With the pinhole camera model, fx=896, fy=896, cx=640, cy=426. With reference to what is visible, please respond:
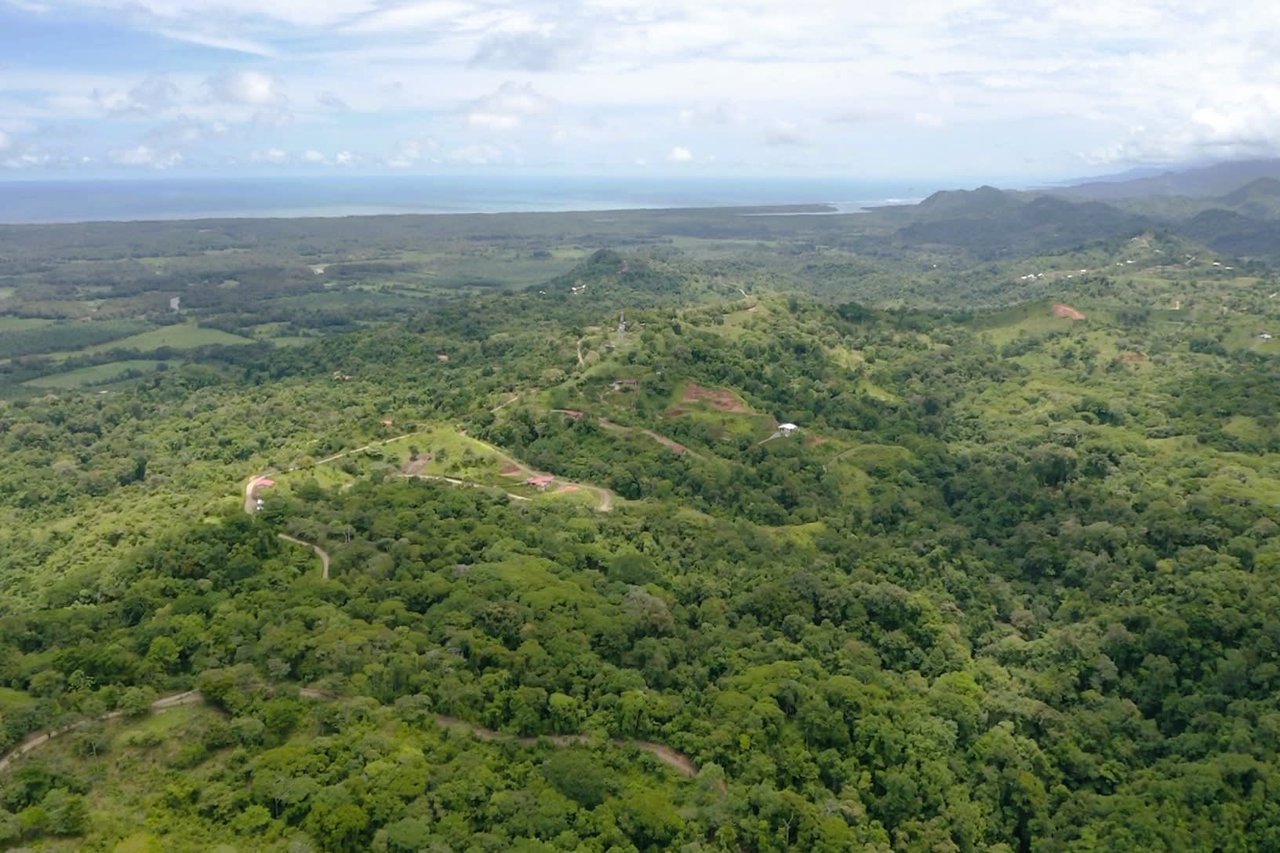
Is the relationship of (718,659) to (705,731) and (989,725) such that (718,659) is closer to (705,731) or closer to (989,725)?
(705,731)

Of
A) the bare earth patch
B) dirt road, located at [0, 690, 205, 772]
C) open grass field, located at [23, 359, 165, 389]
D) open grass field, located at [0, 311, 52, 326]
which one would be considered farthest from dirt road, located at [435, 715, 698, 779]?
open grass field, located at [0, 311, 52, 326]

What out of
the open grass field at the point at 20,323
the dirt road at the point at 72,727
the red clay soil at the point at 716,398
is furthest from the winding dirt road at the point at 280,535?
the open grass field at the point at 20,323

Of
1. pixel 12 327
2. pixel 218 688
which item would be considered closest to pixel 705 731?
pixel 218 688

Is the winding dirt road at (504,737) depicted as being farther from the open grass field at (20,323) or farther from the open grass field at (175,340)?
the open grass field at (20,323)

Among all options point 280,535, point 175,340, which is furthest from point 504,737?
point 175,340

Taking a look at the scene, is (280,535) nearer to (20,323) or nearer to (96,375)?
(96,375)

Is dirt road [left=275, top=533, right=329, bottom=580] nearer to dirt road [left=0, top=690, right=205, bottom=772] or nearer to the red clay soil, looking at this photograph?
dirt road [left=0, top=690, right=205, bottom=772]
